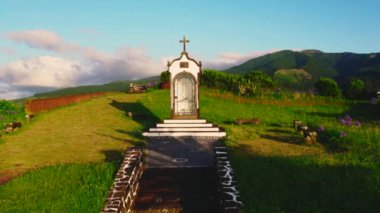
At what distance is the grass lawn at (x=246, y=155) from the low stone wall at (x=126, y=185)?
1.99 ft

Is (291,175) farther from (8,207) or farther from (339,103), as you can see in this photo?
(339,103)

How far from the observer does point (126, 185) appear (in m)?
9.49

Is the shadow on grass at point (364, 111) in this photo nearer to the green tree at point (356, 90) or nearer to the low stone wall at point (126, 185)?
the green tree at point (356, 90)

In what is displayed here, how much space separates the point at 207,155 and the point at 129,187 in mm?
5372

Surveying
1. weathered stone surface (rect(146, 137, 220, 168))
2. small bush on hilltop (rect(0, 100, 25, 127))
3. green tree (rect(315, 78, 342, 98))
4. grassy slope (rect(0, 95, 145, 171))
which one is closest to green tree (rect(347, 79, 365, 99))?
green tree (rect(315, 78, 342, 98))

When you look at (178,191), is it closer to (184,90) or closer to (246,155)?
(246,155)

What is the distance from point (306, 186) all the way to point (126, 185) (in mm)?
4951

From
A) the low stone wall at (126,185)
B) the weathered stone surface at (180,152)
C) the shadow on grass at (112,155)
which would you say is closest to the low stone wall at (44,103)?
the weathered stone surface at (180,152)

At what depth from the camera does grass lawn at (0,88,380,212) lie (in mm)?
9812

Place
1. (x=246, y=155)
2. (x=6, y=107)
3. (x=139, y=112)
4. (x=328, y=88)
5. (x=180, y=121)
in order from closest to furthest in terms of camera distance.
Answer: (x=246, y=155), (x=180, y=121), (x=139, y=112), (x=6, y=107), (x=328, y=88)

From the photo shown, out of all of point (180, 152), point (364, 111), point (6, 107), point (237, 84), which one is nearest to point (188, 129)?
point (180, 152)

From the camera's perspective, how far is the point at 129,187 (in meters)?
9.59

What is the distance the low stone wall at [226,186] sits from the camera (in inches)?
328

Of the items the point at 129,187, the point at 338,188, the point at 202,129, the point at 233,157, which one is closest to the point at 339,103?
the point at 202,129
